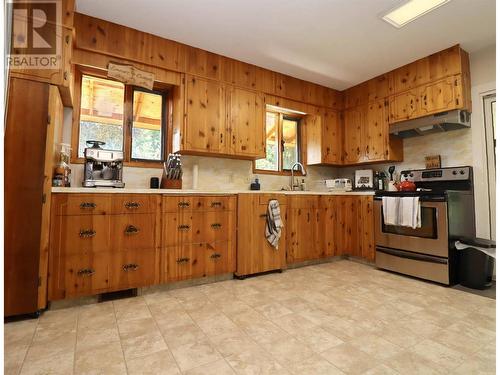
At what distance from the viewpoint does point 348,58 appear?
327 cm

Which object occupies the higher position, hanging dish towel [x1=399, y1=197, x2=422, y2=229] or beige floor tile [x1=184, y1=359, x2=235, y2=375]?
hanging dish towel [x1=399, y1=197, x2=422, y2=229]

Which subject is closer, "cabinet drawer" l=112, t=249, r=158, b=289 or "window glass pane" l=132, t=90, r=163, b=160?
"cabinet drawer" l=112, t=249, r=158, b=289

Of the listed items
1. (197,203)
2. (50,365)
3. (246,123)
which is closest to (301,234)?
(197,203)

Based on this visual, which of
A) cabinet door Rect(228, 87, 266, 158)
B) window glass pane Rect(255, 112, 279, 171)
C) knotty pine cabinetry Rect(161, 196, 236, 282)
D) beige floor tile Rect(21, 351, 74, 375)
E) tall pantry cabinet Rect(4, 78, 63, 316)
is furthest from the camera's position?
window glass pane Rect(255, 112, 279, 171)

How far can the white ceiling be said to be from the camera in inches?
93.4

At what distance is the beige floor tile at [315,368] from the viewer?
4.26 feet

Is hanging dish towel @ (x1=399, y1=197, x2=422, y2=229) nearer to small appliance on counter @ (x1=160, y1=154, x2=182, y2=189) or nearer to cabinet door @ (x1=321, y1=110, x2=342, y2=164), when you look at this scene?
cabinet door @ (x1=321, y1=110, x2=342, y2=164)

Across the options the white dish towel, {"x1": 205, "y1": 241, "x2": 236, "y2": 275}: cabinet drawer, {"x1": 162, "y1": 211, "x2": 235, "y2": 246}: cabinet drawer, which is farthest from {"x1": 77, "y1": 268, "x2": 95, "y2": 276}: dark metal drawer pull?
the white dish towel

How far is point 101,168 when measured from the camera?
8.13 feet

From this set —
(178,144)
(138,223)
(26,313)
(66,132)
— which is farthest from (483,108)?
(26,313)

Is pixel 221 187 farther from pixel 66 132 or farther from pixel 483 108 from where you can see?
pixel 483 108

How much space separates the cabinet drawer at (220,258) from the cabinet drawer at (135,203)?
0.66 m

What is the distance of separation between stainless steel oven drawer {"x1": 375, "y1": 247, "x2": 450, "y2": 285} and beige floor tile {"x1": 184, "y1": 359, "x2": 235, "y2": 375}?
2.36 m

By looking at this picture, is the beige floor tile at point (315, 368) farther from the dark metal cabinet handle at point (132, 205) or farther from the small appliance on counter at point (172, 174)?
the small appliance on counter at point (172, 174)
